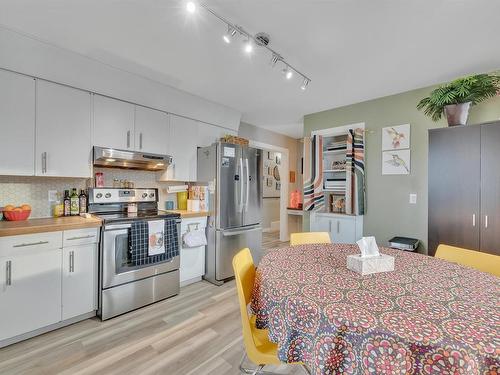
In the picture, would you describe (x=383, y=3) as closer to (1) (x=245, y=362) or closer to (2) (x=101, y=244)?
(1) (x=245, y=362)

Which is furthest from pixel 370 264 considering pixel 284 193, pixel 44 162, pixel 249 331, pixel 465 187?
pixel 284 193

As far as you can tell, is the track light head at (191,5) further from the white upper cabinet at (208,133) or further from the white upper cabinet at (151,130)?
the white upper cabinet at (208,133)

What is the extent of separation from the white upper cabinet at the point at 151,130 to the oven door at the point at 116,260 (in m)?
1.01

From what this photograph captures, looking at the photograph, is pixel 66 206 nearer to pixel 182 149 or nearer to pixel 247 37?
pixel 182 149

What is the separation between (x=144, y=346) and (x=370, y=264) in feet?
5.94

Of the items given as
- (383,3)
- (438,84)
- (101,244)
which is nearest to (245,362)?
(101,244)

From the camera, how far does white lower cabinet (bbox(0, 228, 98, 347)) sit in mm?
1848

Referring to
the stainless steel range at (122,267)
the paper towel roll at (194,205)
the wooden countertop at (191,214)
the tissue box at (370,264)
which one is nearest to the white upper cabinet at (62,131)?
the stainless steel range at (122,267)

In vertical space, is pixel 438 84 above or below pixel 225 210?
above

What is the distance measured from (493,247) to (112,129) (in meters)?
3.90

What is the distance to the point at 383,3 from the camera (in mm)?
1660

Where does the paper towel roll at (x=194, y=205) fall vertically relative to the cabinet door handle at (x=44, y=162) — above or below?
below

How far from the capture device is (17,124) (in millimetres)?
2096

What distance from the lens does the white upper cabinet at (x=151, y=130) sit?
2840mm
